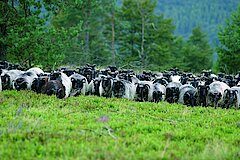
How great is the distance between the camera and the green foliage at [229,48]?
3191 centimetres

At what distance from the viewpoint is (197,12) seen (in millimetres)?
176625

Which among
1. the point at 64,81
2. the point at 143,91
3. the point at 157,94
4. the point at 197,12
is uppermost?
the point at 197,12

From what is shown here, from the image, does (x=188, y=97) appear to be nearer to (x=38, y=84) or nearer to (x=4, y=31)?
(x=38, y=84)

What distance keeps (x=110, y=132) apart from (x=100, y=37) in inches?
1425

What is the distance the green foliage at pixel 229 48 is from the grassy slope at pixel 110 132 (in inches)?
886

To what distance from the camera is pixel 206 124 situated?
29.6 ft

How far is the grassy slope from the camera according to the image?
6336 mm

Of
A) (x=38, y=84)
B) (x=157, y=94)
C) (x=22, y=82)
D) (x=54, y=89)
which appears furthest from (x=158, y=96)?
(x=22, y=82)

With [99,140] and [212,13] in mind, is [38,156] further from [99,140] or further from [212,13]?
[212,13]

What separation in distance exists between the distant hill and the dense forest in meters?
114

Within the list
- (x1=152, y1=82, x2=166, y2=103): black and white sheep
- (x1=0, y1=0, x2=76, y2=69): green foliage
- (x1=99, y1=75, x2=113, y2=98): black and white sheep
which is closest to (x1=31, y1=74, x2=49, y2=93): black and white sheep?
(x1=99, y1=75, x2=113, y2=98): black and white sheep

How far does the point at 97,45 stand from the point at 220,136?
32.3 m

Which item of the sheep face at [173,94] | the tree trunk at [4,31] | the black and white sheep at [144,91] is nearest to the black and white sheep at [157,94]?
the black and white sheep at [144,91]

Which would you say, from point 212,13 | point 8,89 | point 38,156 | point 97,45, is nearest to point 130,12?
point 97,45
